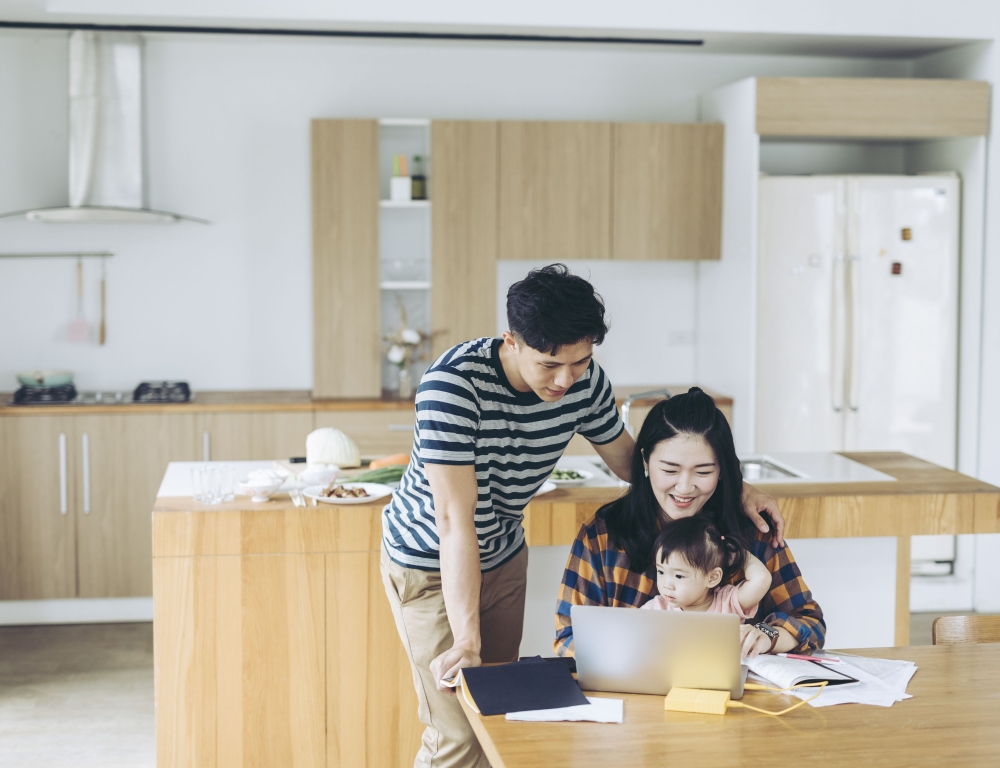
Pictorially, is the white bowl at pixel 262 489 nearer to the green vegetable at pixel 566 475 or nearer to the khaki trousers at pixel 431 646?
the khaki trousers at pixel 431 646

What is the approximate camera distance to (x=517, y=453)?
6.57 ft

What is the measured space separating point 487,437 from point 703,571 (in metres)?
0.48

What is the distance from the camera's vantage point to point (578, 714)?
1.57m

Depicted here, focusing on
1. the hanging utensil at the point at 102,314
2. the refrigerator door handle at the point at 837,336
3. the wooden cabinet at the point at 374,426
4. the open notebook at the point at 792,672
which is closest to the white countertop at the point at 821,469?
the refrigerator door handle at the point at 837,336

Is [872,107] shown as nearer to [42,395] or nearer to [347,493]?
[347,493]

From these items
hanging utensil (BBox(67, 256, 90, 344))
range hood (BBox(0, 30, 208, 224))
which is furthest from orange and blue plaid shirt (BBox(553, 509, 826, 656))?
hanging utensil (BBox(67, 256, 90, 344))

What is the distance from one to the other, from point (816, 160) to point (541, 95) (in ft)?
4.51

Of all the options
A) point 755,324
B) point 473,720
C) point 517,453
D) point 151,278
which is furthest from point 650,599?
point 151,278

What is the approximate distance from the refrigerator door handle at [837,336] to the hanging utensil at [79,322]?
10.9 ft

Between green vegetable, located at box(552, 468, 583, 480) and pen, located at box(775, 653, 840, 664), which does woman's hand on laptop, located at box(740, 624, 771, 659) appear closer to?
pen, located at box(775, 653, 840, 664)

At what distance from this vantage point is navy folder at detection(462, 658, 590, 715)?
1595mm

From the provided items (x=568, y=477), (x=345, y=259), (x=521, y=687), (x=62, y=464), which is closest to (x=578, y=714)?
(x=521, y=687)

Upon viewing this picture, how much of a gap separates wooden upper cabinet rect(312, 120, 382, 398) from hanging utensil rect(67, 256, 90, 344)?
109 centimetres

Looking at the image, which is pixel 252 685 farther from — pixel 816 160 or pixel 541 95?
pixel 816 160
